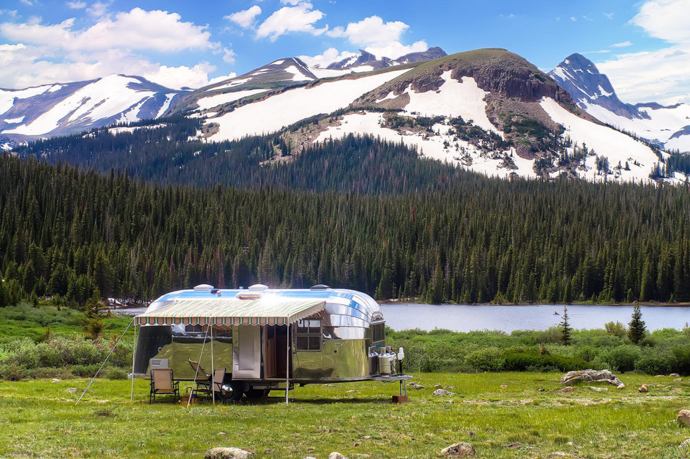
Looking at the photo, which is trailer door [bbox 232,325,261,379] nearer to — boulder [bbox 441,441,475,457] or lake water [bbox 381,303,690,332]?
boulder [bbox 441,441,475,457]

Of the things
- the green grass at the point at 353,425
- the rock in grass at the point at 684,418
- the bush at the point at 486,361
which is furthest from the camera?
the bush at the point at 486,361

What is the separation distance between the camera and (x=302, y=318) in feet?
99.8

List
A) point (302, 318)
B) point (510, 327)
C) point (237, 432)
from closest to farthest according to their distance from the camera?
point (237, 432)
point (302, 318)
point (510, 327)

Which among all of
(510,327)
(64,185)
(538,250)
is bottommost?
(510,327)

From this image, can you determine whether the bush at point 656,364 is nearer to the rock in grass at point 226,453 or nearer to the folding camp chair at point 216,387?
the folding camp chair at point 216,387

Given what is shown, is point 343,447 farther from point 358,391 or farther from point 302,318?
point 358,391

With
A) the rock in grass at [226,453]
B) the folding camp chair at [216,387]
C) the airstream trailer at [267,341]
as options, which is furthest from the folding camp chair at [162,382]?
the rock in grass at [226,453]

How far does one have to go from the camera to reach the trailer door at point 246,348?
31.9 meters

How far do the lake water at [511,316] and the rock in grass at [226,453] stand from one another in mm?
77520

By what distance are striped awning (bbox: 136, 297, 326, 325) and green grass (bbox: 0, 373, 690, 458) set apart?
268 cm

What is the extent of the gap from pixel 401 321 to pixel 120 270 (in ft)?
143

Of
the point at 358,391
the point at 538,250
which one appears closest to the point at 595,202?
the point at 538,250

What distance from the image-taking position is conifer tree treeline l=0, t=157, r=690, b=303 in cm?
13438

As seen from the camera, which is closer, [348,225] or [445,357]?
[445,357]
